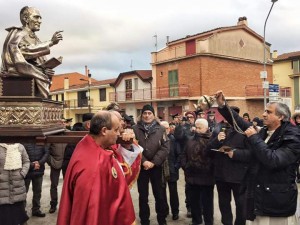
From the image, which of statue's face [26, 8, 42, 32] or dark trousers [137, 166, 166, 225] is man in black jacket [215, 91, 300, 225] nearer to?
statue's face [26, 8, 42, 32]

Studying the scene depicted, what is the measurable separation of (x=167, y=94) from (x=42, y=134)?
1125 inches

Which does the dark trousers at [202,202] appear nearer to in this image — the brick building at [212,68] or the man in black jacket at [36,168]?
the man in black jacket at [36,168]

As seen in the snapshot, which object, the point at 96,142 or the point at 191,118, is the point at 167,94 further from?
the point at 96,142

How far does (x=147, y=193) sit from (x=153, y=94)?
2681cm

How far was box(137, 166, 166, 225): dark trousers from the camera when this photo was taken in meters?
5.71

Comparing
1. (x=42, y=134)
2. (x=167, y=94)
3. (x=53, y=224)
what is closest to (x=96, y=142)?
(x=42, y=134)

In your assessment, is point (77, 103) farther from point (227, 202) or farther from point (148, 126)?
point (227, 202)

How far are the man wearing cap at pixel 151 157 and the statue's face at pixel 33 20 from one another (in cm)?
318

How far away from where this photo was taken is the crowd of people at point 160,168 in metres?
2.67

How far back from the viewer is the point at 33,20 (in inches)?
111

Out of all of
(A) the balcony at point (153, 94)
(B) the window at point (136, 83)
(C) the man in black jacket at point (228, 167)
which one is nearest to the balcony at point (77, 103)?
(A) the balcony at point (153, 94)

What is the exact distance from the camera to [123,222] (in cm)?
279

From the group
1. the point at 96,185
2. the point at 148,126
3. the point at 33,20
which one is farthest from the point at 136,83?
the point at 96,185

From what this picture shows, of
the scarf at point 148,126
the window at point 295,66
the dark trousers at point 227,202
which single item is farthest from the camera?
the window at point 295,66
